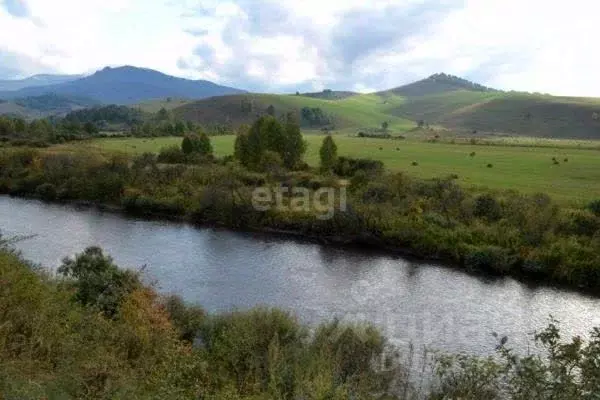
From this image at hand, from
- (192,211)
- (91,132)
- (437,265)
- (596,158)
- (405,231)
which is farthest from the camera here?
(91,132)

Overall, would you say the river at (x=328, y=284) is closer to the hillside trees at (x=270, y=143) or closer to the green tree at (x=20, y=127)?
the hillside trees at (x=270, y=143)

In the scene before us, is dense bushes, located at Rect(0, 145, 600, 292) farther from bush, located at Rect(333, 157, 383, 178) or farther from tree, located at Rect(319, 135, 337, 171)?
tree, located at Rect(319, 135, 337, 171)

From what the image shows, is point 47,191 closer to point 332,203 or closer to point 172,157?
point 172,157

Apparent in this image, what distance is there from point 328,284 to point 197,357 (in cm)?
2404

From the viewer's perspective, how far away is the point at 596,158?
9206cm

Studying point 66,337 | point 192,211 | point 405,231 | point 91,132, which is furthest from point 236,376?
point 91,132

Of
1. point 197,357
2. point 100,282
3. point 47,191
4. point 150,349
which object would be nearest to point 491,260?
point 100,282

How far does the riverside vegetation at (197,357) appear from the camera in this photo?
11961 millimetres

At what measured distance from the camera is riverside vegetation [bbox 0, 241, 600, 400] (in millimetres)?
11961

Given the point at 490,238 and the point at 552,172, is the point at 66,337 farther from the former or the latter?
the point at 552,172

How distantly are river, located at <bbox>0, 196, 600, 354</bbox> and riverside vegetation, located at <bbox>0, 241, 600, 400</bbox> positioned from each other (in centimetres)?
620

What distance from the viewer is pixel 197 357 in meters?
19.0

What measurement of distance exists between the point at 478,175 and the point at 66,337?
6840cm

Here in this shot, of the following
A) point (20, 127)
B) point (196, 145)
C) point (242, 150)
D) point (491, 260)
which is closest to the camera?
point (491, 260)
